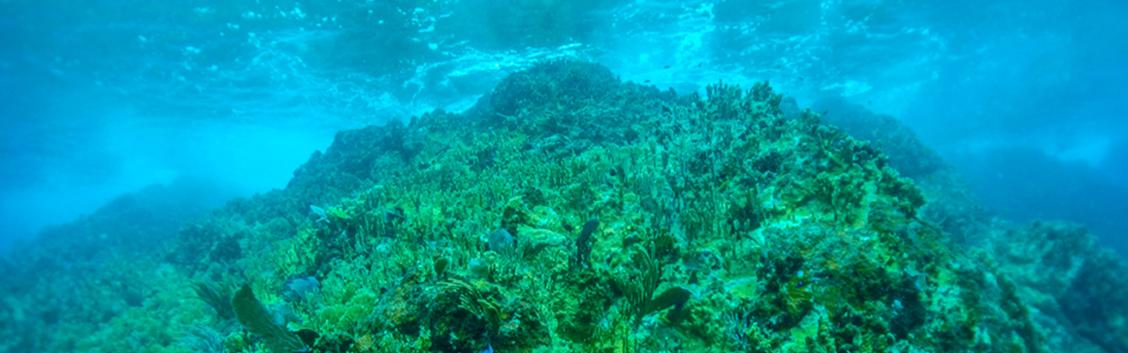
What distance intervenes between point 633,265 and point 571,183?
308cm

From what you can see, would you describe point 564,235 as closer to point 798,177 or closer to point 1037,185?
point 798,177

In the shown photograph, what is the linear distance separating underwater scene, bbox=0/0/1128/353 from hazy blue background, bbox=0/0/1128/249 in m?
0.20

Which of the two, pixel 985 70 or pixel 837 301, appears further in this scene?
pixel 985 70

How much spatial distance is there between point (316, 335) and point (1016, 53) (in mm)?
38535

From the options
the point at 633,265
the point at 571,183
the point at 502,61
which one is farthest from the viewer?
the point at 502,61

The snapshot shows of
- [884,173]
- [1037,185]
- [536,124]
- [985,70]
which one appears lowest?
[1037,185]

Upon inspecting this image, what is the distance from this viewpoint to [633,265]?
15.6 ft

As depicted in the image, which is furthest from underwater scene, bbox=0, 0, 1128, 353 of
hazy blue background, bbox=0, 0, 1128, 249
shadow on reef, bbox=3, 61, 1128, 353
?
hazy blue background, bbox=0, 0, 1128, 249

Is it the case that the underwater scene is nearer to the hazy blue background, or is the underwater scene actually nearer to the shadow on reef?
the shadow on reef

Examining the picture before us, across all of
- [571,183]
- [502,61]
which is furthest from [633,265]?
[502,61]

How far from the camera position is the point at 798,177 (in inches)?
246

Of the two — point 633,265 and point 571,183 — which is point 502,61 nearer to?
point 571,183

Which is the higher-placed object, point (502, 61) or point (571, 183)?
point (502, 61)

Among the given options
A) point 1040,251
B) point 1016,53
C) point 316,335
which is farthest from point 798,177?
point 1016,53
